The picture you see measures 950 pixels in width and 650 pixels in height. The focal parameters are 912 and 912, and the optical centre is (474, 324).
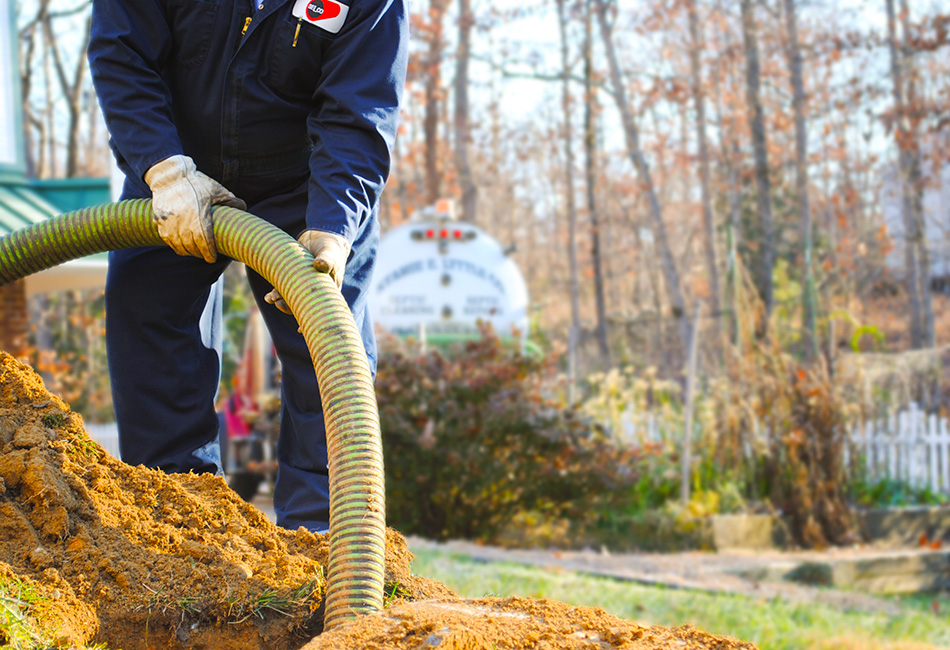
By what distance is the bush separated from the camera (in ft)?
25.2

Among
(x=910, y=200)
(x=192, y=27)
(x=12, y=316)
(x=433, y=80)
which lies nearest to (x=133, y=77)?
(x=192, y=27)

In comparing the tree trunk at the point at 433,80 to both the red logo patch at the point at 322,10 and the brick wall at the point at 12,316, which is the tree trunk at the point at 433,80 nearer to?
the brick wall at the point at 12,316

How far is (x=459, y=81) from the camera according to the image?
2036 cm

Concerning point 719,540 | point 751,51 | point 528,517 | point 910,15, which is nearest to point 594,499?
point 528,517

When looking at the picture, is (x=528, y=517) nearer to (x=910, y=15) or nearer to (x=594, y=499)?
(x=594, y=499)

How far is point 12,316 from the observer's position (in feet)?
29.5

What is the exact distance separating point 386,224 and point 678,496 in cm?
1645

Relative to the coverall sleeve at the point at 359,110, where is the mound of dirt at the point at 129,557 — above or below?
below

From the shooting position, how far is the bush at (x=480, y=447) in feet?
25.2

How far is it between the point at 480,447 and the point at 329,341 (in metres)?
6.19

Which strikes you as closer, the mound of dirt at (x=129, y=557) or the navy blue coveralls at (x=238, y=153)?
the mound of dirt at (x=129, y=557)

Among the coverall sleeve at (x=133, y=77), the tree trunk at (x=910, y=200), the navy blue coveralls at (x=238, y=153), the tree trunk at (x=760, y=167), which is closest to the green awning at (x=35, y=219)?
the navy blue coveralls at (x=238, y=153)

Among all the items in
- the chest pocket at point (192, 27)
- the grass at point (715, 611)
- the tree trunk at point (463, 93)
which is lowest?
the grass at point (715, 611)

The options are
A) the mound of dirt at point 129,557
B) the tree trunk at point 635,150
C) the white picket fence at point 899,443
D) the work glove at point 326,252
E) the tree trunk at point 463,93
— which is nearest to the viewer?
the mound of dirt at point 129,557
